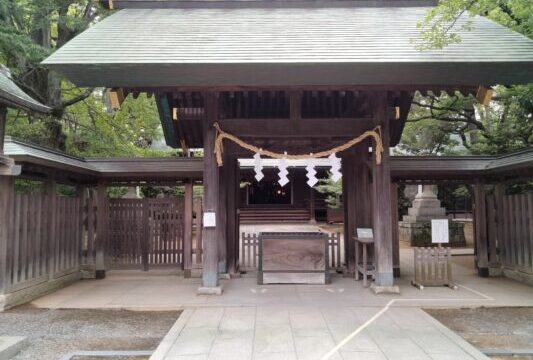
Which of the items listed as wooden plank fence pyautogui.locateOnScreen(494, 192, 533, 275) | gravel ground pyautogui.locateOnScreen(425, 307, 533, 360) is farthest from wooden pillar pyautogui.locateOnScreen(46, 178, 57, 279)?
wooden plank fence pyautogui.locateOnScreen(494, 192, 533, 275)

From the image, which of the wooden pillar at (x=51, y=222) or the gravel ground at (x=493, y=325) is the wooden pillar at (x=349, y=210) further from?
the wooden pillar at (x=51, y=222)

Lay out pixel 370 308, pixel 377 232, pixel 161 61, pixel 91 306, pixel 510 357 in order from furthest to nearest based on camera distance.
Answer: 1. pixel 377 232
2. pixel 91 306
3. pixel 370 308
4. pixel 161 61
5. pixel 510 357

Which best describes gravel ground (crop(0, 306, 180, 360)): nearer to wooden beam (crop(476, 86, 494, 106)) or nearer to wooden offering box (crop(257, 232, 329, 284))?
wooden offering box (crop(257, 232, 329, 284))

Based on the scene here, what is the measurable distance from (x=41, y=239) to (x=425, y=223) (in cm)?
1414

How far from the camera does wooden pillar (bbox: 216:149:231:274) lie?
909cm

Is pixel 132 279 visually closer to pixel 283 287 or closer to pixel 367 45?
pixel 283 287

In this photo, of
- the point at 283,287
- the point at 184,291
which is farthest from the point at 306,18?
the point at 184,291

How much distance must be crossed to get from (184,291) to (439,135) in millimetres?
13057

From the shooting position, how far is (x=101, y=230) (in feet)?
31.9

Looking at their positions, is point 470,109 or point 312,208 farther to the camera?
point 312,208

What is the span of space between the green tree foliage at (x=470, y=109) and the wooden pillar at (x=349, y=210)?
9.09ft

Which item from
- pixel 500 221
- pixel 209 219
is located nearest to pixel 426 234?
pixel 500 221

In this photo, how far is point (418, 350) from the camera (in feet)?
15.1

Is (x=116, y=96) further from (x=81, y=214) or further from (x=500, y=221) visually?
(x=500, y=221)
